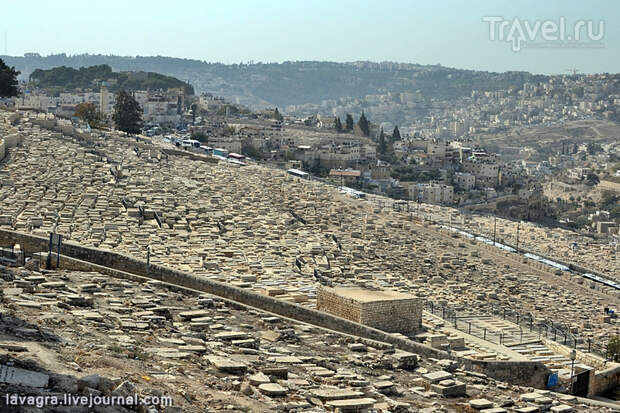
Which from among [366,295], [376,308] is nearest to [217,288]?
[366,295]

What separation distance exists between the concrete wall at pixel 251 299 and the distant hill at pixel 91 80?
261 feet

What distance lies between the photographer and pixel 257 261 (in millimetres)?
18906

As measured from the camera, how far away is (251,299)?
42.9 feet

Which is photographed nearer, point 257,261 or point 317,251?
point 257,261

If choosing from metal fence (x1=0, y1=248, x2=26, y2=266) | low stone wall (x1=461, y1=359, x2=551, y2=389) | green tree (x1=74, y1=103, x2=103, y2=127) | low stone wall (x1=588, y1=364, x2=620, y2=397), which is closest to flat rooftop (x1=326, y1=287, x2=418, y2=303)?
low stone wall (x1=461, y1=359, x2=551, y2=389)

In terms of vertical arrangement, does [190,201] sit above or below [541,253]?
above

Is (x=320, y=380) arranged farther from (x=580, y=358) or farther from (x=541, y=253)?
(x=541, y=253)

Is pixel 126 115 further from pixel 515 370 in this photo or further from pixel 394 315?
pixel 515 370

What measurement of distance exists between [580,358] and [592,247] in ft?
121

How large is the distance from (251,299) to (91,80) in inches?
3408

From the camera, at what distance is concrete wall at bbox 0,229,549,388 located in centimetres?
1205

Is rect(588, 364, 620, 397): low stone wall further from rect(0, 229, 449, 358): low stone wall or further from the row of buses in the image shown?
the row of buses

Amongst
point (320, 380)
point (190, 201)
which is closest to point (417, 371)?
point (320, 380)

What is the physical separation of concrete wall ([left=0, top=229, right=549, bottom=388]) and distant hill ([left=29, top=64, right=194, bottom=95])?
79646 mm
